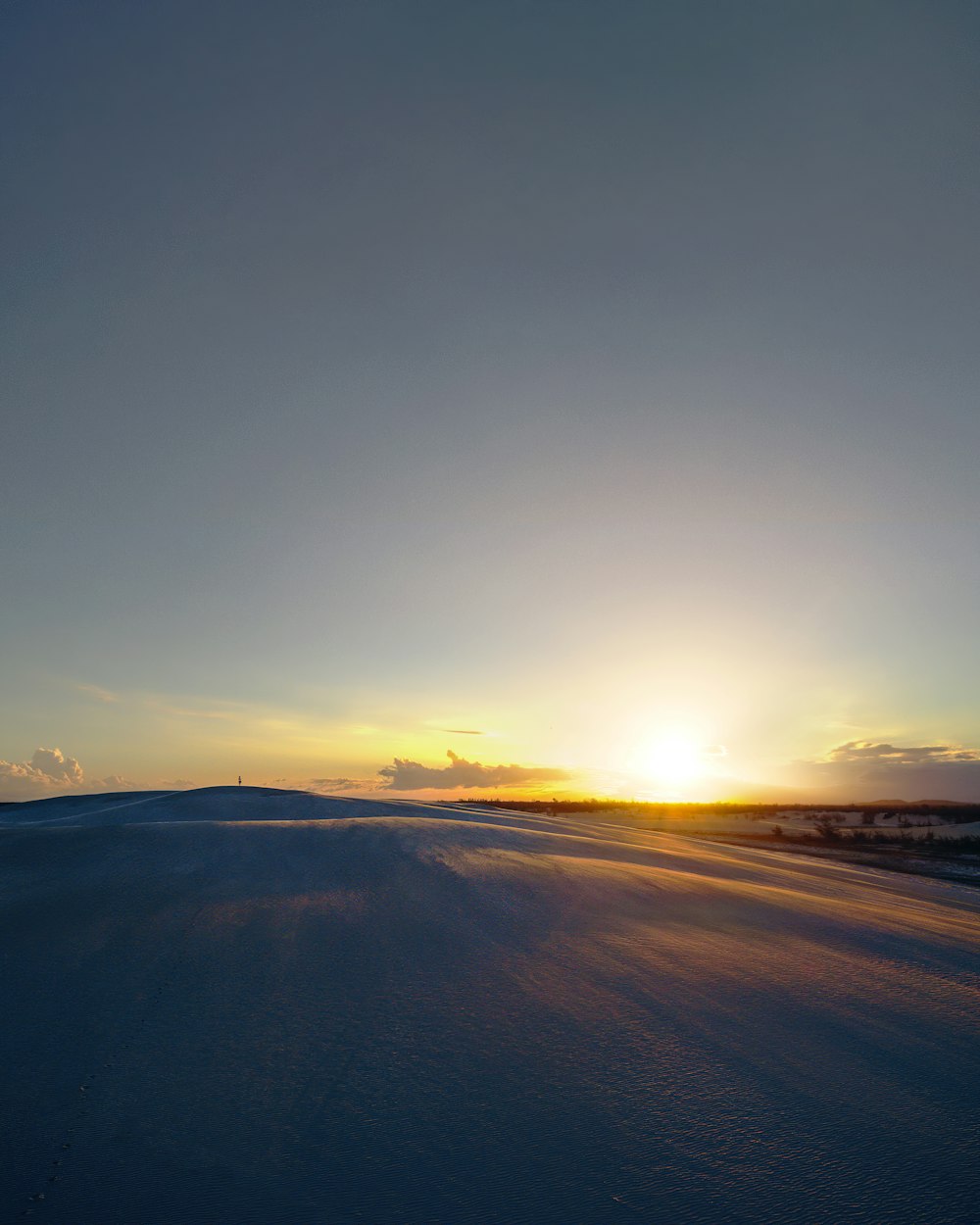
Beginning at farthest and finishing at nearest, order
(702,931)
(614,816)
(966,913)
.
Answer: (614,816) → (966,913) → (702,931)

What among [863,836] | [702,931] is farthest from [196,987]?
[863,836]

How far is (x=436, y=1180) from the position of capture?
2971 millimetres

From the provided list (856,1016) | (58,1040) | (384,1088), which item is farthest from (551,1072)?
(58,1040)

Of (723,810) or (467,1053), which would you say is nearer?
(467,1053)

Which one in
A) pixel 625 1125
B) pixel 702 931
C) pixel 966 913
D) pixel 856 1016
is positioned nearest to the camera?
pixel 625 1125

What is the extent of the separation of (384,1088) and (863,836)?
3096 cm

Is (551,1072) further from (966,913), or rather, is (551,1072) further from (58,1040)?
(966,913)

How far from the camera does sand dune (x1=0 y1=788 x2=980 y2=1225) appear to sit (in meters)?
2.95

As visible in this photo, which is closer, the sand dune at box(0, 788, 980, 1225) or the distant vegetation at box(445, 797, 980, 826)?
the sand dune at box(0, 788, 980, 1225)

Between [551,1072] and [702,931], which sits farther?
[702,931]

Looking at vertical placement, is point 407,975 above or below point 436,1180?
above

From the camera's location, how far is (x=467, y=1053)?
13.2 ft

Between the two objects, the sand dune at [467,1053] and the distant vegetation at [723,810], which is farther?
the distant vegetation at [723,810]

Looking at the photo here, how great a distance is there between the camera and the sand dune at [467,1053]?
295 cm
